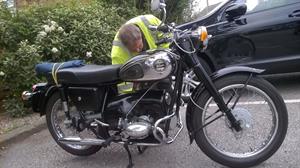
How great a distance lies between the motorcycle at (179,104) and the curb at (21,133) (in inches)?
70.0

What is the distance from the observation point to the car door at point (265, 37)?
20.6 feet

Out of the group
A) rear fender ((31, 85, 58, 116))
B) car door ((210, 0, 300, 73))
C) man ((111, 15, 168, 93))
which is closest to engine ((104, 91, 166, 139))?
man ((111, 15, 168, 93))

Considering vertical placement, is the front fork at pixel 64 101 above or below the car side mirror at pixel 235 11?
below

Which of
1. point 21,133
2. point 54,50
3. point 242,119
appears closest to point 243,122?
point 242,119

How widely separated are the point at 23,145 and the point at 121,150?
4.87 ft

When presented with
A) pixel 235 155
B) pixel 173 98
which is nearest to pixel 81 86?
pixel 173 98

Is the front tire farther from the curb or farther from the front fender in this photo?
the curb

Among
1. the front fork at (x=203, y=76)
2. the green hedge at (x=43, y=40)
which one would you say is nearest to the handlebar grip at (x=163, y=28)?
the front fork at (x=203, y=76)

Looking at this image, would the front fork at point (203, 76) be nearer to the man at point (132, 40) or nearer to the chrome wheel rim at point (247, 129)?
the chrome wheel rim at point (247, 129)

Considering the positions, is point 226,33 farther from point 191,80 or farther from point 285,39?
point 191,80

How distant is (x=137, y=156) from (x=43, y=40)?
3134 mm

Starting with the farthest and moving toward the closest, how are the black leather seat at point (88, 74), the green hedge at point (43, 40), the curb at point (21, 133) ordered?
the green hedge at point (43, 40), the curb at point (21, 133), the black leather seat at point (88, 74)

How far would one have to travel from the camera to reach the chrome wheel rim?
13.1ft

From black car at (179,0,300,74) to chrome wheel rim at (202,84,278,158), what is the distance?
7.77 feet
